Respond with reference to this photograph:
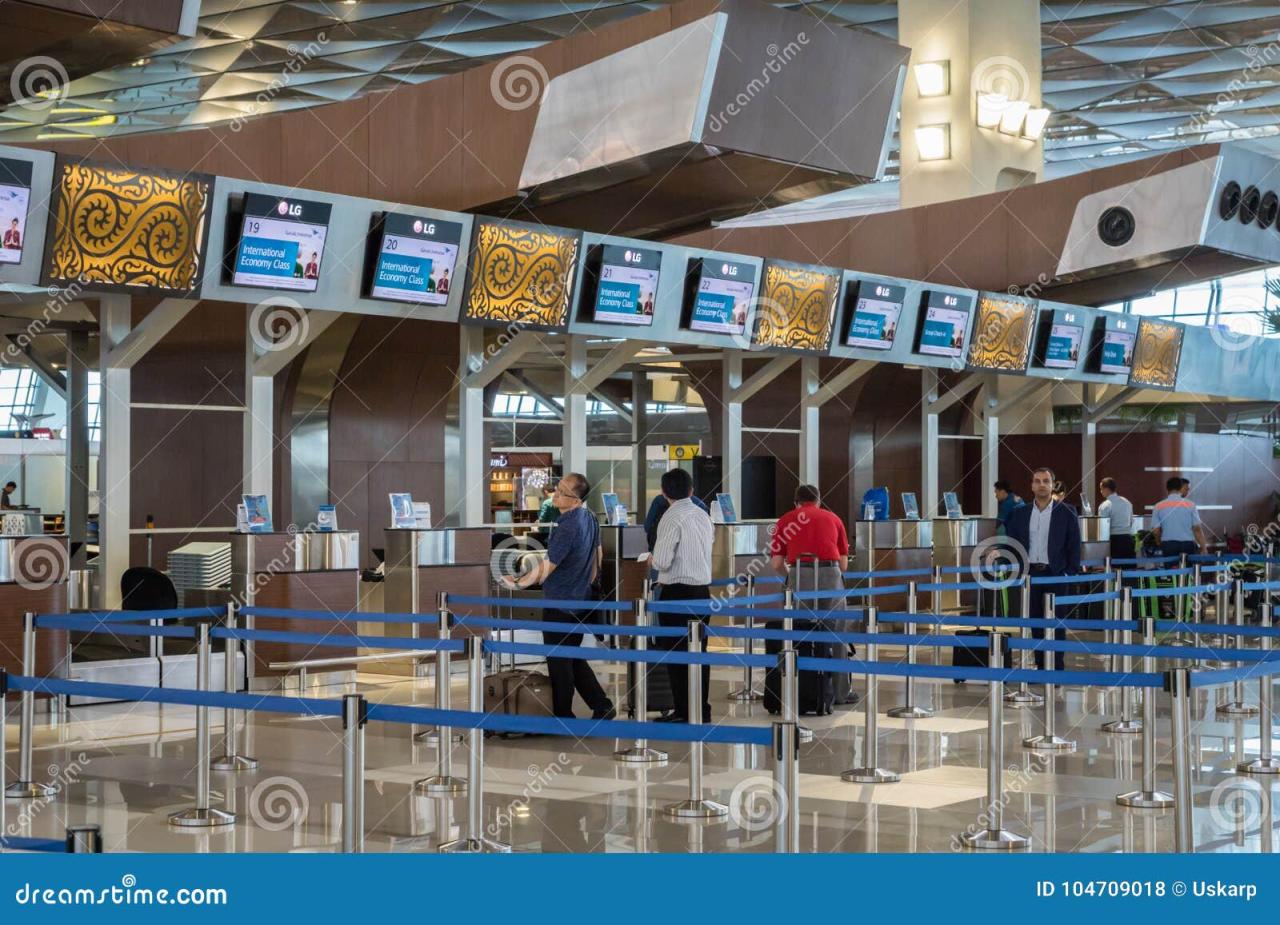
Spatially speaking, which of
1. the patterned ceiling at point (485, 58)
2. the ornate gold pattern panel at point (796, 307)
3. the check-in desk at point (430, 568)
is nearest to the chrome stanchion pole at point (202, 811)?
the check-in desk at point (430, 568)

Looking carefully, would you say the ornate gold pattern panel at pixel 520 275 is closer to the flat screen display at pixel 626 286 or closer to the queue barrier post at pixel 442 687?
the flat screen display at pixel 626 286

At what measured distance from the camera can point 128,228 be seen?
9.32 m

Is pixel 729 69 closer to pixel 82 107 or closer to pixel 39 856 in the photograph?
pixel 39 856

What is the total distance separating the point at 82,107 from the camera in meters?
31.5

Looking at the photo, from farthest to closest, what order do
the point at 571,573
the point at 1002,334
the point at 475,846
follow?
the point at 1002,334 < the point at 571,573 < the point at 475,846

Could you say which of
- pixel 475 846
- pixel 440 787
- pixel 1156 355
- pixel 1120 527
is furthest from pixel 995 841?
pixel 1156 355

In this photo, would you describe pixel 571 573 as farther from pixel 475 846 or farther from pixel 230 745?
pixel 475 846

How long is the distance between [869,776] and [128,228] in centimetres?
567

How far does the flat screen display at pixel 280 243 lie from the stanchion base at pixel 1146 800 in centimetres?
632

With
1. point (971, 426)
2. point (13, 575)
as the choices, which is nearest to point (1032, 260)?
point (971, 426)

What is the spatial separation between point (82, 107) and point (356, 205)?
78.1ft

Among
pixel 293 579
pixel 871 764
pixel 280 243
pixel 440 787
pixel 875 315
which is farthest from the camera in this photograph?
pixel 875 315

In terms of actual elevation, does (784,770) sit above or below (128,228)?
below

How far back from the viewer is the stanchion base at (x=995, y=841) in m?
5.86
